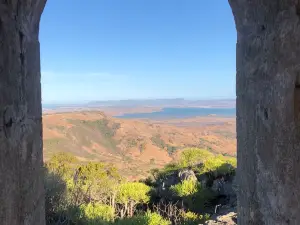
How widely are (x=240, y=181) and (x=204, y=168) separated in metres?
12.3

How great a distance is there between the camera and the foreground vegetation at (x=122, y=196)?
826 centimetres

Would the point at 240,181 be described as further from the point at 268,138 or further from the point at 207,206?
the point at 207,206

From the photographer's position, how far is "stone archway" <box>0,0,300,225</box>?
→ 1.66m

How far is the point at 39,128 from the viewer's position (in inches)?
87.0

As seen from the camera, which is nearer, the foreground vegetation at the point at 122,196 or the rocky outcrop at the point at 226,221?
the rocky outcrop at the point at 226,221

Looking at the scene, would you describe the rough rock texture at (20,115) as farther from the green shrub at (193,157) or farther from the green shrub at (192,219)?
the green shrub at (193,157)

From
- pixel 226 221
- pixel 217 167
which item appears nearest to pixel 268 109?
pixel 226 221

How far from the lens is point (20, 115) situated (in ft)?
5.99

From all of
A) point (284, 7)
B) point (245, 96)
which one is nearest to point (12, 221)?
point (245, 96)

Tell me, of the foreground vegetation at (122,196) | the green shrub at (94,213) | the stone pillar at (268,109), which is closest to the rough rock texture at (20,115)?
the stone pillar at (268,109)

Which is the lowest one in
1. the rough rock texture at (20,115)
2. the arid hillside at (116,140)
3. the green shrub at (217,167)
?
the arid hillside at (116,140)

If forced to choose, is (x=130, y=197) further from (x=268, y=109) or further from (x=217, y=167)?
(x=268, y=109)

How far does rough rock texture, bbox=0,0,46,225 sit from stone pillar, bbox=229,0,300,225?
4.75 feet

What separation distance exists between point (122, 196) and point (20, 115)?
408 inches
